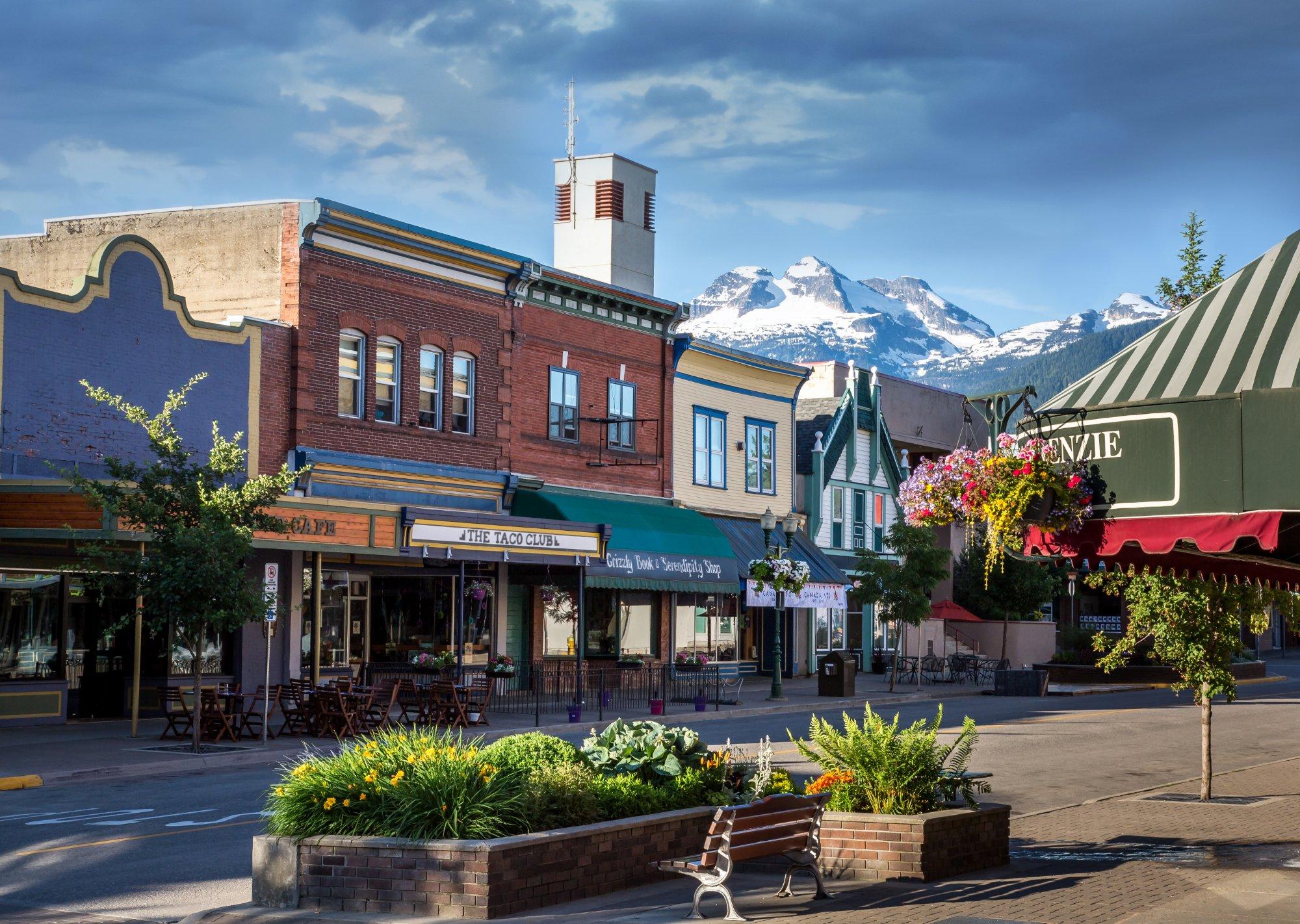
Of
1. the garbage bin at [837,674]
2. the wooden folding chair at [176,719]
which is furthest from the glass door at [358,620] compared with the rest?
the garbage bin at [837,674]

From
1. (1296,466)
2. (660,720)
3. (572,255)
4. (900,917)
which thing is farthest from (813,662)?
(1296,466)

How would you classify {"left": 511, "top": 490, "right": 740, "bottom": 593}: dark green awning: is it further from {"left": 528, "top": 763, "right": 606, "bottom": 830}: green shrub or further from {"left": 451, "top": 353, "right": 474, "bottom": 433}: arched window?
{"left": 528, "top": 763, "right": 606, "bottom": 830}: green shrub

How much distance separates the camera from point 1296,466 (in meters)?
7.05

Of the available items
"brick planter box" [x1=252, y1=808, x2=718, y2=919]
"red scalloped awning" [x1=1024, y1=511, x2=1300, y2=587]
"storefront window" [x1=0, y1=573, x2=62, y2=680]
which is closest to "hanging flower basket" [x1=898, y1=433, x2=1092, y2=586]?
"red scalloped awning" [x1=1024, y1=511, x2=1300, y2=587]

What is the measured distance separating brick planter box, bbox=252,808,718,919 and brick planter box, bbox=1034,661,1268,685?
34.9 m

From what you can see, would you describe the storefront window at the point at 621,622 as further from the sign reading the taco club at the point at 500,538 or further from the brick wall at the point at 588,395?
the sign reading the taco club at the point at 500,538

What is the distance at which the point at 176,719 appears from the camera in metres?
24.5

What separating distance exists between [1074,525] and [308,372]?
78.7ft

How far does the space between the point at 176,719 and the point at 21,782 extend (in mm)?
Result: 5849

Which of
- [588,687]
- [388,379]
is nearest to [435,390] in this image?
[388,379]

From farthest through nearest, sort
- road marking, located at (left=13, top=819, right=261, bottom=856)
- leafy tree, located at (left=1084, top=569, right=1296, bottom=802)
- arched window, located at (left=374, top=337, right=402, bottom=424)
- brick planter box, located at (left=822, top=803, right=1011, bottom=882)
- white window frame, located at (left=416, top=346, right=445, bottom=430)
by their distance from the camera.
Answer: white window frame, located at (left=416, top=346, right=445, bottom=430) → arched window, located at (left=374, top=337, right=402, bottom=424) → leafy tree, located at (left=1084, top=569, right=1296, bottom=802) → road marking, located at (left=13, top=819, right=261, bottom=856) → brick planter box, located at (left=822, top=803, right=1011, bottom=882)

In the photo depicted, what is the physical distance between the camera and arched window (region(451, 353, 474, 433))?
34000 millimetres

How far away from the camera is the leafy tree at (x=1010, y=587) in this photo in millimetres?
53375

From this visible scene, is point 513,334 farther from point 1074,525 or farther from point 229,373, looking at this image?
point 1074,525
